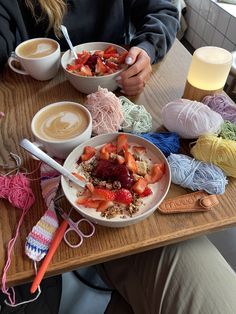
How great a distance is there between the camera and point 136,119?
61 centimetres

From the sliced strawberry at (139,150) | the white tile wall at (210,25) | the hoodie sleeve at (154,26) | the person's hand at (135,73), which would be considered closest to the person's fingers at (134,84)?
the person's hand at (135,73)

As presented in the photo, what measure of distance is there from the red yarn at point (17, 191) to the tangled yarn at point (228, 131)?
367 millimetres

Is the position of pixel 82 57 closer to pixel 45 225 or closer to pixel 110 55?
pixel 110 55

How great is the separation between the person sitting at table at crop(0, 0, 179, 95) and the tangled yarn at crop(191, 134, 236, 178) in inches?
9.5

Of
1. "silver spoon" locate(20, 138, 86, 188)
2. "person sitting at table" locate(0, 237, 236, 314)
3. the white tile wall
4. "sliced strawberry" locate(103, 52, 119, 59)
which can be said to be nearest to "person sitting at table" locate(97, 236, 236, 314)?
"person sitting at table" locate(0, 237, 236, 314)

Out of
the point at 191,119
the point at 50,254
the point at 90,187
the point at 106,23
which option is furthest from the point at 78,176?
the point at 106,23

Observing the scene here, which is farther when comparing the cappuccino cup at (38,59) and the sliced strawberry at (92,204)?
the cappuccino cup at (38,59)

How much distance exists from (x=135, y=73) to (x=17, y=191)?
0.38 m

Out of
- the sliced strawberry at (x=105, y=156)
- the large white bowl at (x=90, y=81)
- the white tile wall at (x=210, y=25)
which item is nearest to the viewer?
the sliced strawberry at (x=105, y=156)

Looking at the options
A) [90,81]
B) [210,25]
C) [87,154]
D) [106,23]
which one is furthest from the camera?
[210,25]

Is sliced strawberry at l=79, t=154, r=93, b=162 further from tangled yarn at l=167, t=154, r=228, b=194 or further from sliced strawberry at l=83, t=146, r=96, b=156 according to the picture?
tangled yarn at l=167, t=154, r=228, b=194

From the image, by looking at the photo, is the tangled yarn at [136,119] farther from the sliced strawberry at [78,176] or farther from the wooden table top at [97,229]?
the sliced strawberry at [78,176]

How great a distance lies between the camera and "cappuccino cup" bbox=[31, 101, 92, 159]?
0.53m

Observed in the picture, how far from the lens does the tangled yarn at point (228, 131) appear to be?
0.56m
